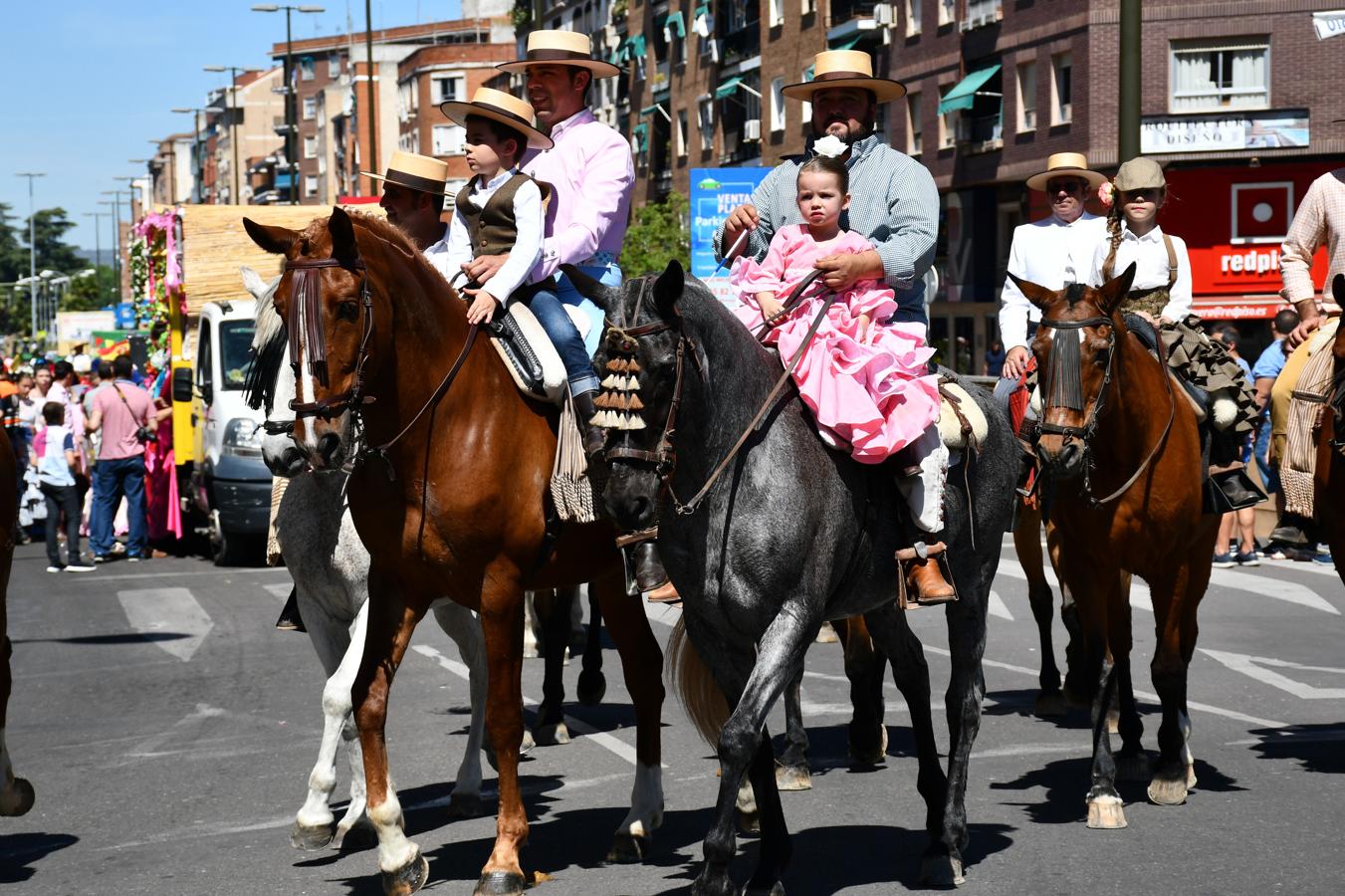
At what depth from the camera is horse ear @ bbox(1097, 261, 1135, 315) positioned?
7.84m

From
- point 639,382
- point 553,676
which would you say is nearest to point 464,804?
point 553,676

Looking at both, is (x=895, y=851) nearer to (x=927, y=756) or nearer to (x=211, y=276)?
(x=927, y=756)

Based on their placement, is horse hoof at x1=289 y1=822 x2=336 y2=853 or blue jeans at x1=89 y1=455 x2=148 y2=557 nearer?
horse hoof at x1=289 y1=822 x2=336 y2=853

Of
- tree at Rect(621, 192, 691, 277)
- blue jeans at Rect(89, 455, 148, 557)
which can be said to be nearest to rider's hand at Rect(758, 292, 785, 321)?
blue jeans at Rect(89, 455, 148, 557)

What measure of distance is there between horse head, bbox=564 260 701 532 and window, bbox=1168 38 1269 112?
34.9 m

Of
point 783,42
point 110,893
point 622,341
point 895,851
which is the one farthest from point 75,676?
point 783,42

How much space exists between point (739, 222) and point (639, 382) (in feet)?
5.24

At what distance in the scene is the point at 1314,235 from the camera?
31.8 ft

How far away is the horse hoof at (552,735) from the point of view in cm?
1009

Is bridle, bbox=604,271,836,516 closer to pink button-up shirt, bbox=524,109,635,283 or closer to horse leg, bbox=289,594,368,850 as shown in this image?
pink button-up shirt, bbox=524,109,635,283

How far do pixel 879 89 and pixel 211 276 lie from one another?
1488 centimetres

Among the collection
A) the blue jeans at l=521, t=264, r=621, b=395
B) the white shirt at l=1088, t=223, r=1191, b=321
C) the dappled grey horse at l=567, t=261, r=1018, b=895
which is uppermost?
the white shirt at l=1088, t=223, r=1191, b=321

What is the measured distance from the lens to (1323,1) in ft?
122

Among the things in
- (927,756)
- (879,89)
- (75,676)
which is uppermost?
(879,89)
